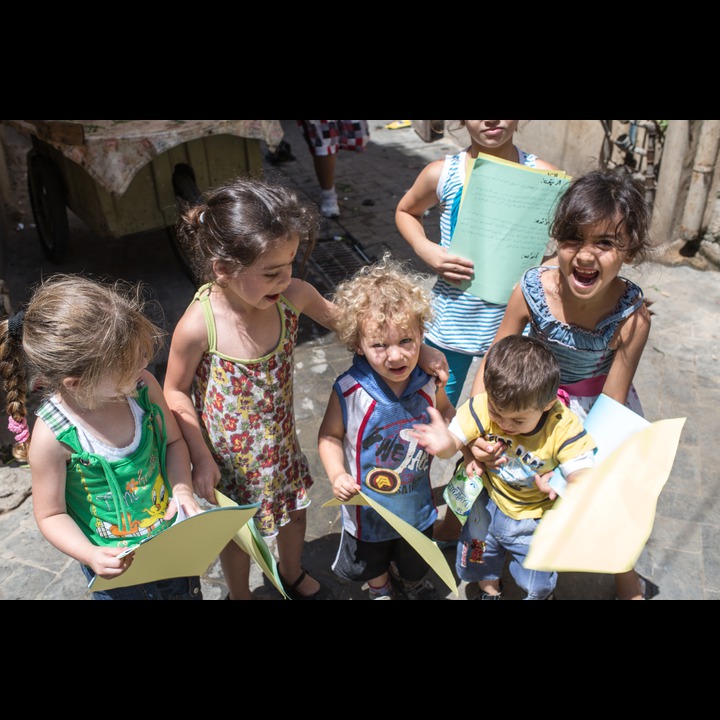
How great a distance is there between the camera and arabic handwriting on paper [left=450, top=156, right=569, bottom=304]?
236 cm

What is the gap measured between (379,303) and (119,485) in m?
0.88

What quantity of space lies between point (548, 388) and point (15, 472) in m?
2.60

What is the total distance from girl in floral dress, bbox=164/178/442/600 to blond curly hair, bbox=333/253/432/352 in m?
0.14

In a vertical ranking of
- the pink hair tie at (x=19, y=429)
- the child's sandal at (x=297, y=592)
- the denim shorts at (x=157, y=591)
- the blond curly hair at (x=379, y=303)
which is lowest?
the child's sandal at (x=297, y=592)

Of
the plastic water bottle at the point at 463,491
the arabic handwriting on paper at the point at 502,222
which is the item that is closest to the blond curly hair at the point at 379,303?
the arabic handwriting on paper at the point at 502,222

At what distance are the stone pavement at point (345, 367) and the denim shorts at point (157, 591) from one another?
0.65m

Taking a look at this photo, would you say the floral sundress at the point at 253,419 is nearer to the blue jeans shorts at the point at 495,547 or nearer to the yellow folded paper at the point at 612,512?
the blue jeans shorts at the point at 495,547

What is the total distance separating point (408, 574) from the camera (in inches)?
101

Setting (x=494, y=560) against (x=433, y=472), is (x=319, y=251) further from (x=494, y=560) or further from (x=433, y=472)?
(x=494, y=560)

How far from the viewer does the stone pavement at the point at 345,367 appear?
2809 mm

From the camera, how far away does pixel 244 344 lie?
207cm

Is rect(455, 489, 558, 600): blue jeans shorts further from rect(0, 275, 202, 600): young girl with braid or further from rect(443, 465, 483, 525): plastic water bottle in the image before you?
rect(0, 275, 202, 600): young girl with braid

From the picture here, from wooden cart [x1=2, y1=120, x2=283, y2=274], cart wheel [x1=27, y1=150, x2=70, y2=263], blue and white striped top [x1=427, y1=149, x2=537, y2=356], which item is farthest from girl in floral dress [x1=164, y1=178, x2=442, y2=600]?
cart wheel [x1=27, y1=150, x2=70, y2=263]

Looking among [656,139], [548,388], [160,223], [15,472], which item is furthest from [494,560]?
[656,139]
